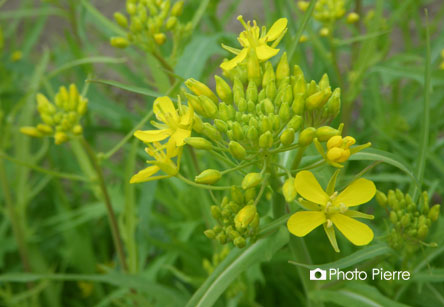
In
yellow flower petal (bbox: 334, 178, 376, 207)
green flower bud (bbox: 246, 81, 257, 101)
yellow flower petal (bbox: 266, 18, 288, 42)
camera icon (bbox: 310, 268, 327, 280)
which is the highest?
yellow flower petal (bbox: 266, 18, 288, 42)

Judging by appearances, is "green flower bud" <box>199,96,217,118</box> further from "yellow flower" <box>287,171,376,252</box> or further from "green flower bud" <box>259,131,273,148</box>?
"yellow flower" <box>287,171,376,252</box>

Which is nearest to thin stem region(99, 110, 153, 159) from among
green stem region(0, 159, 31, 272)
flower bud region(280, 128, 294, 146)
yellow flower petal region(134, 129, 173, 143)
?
yellow flower petal region(134, 129, 173, 143)

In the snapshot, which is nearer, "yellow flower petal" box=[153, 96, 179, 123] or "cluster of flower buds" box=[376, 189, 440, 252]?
"yellow flower petal" box=[153, 96, 179, 123]

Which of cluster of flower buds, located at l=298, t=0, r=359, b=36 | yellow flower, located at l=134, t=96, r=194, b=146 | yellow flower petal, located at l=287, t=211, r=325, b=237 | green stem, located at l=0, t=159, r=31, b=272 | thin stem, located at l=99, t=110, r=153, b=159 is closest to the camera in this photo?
yellow flower petal, located at l=287, t=211, r=325, b=237

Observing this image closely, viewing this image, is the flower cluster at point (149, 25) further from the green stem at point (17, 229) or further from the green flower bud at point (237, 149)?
the green stem at point (17, 229)

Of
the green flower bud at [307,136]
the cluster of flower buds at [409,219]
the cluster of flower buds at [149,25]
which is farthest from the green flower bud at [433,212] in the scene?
the cluster of flower buds at [149,25]

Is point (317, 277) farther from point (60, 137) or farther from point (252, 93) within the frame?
point (60, 137)
